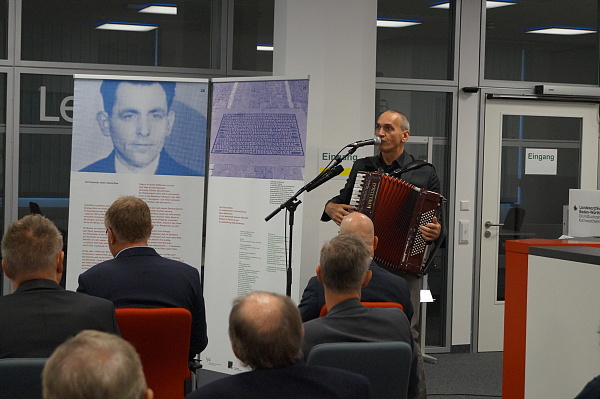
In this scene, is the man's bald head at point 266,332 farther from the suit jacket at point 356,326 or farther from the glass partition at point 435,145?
the glass partition at point 435,145

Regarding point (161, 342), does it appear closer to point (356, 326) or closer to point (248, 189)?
point (356, 326)

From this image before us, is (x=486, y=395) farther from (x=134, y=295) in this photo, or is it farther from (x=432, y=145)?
(x=134, y=295)

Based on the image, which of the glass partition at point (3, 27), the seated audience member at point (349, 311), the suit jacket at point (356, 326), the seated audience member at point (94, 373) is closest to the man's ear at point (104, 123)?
the glass partition at point (3, 27)

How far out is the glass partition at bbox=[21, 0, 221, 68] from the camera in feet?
20.1

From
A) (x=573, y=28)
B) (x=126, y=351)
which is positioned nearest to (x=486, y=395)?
(x=573, y=28)

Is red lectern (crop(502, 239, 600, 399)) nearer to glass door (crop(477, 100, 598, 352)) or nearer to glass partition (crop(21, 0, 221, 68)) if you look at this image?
glass door (crop(477, 100, 598, 352))

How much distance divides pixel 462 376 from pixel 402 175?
1964mm

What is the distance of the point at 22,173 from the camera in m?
6.15

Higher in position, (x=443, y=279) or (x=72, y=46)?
(x=72, y=46)

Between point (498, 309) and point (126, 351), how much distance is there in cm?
599

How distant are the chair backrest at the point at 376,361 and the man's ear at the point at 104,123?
3400 mm

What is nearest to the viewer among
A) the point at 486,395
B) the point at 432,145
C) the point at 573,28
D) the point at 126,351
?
the point at 126,351

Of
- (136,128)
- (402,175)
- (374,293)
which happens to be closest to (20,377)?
(374,293)

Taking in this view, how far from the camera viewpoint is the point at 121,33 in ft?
20.9
